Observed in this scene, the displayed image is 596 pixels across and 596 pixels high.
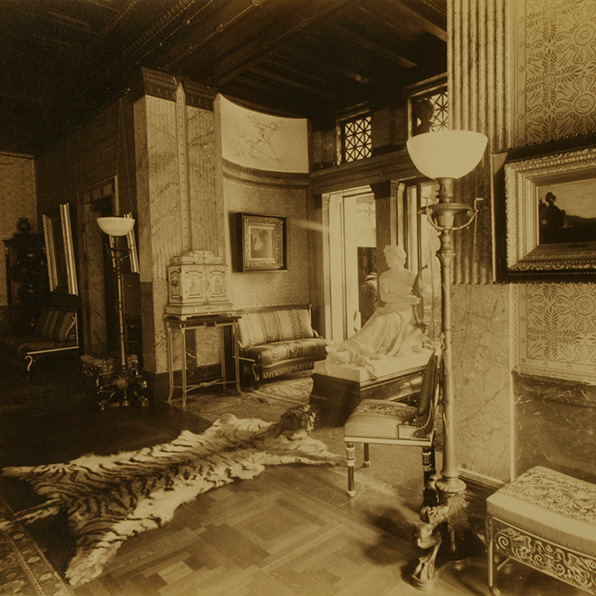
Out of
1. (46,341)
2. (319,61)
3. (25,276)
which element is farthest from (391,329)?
(25,276)

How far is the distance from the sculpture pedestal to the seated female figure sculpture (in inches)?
6.7

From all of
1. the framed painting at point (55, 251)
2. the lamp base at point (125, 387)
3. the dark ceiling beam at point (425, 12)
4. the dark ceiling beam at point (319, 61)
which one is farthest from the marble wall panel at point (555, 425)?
the framed painting at point (55, 251)

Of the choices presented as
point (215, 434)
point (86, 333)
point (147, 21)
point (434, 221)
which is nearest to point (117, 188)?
point (147, 21)

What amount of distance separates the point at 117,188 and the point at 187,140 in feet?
4.02

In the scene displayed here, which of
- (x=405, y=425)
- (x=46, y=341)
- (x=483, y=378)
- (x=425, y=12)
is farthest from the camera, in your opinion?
(x=46, y=341)

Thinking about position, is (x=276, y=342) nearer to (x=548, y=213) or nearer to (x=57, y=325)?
(x=57, y=325)

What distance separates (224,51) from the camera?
561 cm

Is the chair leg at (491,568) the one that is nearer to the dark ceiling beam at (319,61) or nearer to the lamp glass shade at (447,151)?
the lamp glass shade at (447,151)

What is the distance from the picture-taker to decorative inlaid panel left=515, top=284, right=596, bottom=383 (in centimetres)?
241

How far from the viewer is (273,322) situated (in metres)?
7.66

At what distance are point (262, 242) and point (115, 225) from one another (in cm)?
274

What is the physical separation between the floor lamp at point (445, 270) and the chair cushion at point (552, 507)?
1.18ft

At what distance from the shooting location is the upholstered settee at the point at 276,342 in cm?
679

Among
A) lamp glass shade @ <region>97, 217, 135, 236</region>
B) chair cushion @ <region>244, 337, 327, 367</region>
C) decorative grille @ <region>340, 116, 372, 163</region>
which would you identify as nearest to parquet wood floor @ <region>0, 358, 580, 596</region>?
lamp glass shade @ <region>97, 217, 135, 236</region>
